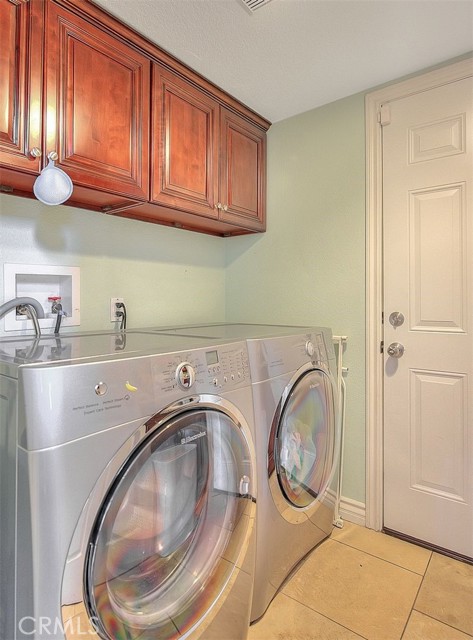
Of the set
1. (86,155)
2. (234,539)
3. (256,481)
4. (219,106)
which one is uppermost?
(219,106)

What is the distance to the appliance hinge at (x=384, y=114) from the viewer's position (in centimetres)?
185

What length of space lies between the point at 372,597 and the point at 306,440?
2.12ft

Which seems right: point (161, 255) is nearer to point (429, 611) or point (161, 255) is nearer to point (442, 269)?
point (442, 269)

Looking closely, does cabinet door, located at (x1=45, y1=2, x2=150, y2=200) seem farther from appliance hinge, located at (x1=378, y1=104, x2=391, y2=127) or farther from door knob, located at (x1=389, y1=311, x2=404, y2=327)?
door knob, located at (x1=389, y1=311, x2=404, y2=327)

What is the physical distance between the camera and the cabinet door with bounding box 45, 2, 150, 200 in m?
1.25

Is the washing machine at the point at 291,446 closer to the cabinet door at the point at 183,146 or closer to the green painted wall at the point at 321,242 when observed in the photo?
the green painted wall at the point at 321,242

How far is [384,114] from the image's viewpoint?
1856 millimetres

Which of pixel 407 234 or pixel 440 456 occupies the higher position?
pixel 407 234

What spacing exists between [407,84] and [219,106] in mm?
937

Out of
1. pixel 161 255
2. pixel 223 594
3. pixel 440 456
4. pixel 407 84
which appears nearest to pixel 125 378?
pixel 223 594

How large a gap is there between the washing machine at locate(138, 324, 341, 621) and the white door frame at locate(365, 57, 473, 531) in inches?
8.3

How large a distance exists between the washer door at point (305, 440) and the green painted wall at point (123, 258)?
0.91 meters

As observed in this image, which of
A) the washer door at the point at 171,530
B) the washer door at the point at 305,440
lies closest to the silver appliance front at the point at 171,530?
the washer door at the point at 171,530

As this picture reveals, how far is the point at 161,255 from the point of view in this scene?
2055 millimetres
